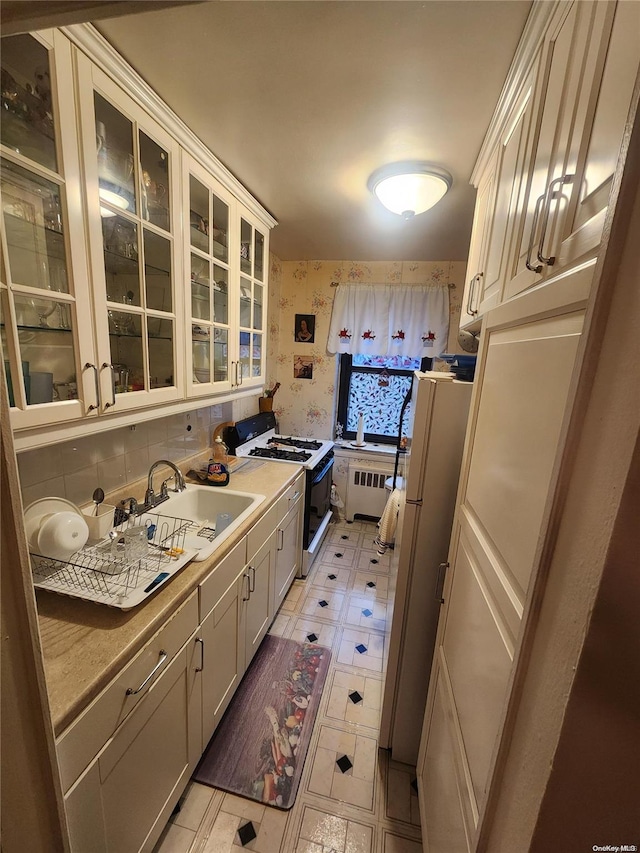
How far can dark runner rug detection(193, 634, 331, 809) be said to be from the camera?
4.45 ft

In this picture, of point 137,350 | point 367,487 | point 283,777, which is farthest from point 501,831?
point 367,487

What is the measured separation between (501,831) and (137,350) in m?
1.50

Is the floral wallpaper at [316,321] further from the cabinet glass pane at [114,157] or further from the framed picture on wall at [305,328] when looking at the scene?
the cabinet glass pane at [114,157]

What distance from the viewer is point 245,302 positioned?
2.04m

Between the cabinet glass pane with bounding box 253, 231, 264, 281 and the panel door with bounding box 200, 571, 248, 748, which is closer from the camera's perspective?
the panel door with bounding box 200, 571, 248, 748

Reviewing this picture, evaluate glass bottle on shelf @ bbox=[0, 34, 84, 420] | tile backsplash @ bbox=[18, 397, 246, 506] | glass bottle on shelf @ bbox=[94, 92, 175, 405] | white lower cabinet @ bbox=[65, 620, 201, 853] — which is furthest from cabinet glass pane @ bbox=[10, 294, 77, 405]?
white lower cabinet @ bbox=[65, 620, 201, 853]

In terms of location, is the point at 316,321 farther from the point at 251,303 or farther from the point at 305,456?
the point at 305,456

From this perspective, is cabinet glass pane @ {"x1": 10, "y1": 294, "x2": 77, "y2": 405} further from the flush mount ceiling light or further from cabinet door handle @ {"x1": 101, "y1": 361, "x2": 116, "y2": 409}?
the flush mount ceiling light

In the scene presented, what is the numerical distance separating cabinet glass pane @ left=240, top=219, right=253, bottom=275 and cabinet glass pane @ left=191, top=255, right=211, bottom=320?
1.23 ft

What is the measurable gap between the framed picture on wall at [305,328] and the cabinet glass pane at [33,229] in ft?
8.00

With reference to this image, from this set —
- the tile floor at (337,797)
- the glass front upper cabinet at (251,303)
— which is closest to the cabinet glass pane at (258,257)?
the glass front upper cabinet at (251,303)

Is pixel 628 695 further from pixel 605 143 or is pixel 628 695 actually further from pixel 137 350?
pixel 137 350

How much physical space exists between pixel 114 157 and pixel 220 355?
0.87 metres

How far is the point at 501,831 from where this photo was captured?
1.75 feet
